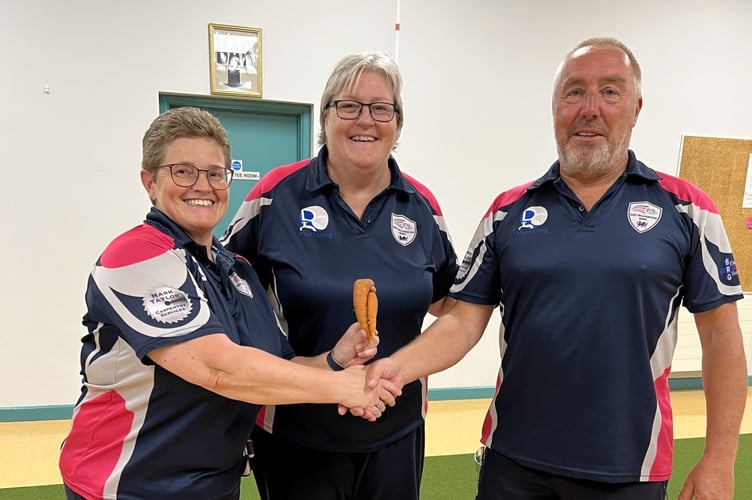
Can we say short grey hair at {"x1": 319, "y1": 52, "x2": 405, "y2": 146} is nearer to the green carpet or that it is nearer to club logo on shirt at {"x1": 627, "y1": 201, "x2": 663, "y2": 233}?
club logo on shirt at {"x1": 627, "y1": 201, "x2": 663, "y2": 233}

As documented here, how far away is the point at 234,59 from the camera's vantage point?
3.66 m

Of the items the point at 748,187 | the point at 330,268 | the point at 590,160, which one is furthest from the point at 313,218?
the point at 748,187

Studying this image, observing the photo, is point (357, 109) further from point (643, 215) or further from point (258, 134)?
point (258, 134)

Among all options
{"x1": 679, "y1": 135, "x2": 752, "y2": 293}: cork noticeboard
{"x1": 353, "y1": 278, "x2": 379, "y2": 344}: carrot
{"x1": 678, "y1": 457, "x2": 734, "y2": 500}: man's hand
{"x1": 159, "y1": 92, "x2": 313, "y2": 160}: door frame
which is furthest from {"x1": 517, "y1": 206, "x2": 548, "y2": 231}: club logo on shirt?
{"x1": 679, "y1": 135, "x2": 752, "y2": 293}: cork noticeboard

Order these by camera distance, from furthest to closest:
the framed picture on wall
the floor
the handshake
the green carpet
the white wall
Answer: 1. the framed picture on wall
2. the white wall
3. the floor
4. the green carpet
5. the handshake

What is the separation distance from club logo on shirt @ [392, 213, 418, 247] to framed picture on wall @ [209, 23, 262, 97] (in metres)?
2.50

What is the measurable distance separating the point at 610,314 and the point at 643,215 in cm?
31

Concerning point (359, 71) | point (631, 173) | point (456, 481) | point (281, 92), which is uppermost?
point (281, 92)

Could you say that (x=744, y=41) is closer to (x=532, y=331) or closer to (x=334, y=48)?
(x=334, y=48)

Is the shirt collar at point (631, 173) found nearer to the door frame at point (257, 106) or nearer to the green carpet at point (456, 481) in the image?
the green carpet at point (456, 481)

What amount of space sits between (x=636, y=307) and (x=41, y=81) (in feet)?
12.7

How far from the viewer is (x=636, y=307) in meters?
1.38

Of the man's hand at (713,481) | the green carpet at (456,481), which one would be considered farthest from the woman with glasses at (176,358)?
the green carpet at (456,481)

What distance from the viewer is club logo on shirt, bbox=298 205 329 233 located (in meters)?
1.61
